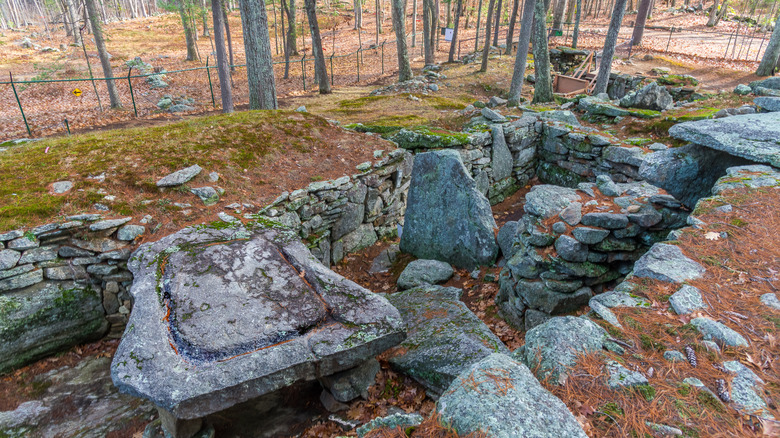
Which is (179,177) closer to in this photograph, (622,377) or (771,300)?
(622,377)

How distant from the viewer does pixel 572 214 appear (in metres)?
4.89

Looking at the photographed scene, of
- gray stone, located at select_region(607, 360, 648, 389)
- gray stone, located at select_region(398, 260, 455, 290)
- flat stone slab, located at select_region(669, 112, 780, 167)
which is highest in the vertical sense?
flat stone slab, located at select_region(669, 112, 780, 167)

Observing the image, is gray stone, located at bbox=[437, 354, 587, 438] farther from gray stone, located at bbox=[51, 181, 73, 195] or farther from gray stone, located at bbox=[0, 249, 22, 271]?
gray stone, located at bbox=[51, 181, 73, 195]

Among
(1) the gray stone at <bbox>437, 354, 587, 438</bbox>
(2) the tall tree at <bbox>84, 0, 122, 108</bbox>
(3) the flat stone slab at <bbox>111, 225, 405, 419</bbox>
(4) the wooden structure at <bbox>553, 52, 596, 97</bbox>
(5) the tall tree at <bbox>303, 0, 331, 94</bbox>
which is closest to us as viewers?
(1) the gray stone at <bbox>437, 354, 587, 438</bbox>

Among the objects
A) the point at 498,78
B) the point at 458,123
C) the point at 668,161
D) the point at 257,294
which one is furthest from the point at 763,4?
the point at 257,294

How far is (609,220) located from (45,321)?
21.7 feet

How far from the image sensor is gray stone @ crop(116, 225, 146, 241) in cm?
505

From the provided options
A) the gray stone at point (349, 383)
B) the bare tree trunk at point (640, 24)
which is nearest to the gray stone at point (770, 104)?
the gray stone at point (349, 383)

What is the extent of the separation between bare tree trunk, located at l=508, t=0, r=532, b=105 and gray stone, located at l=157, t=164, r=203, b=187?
31.9 ft

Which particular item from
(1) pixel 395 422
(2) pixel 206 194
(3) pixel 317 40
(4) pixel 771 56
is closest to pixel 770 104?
(1) pixel 395 422

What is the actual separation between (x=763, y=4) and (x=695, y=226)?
4345cm

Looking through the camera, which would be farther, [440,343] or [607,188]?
[607,188]

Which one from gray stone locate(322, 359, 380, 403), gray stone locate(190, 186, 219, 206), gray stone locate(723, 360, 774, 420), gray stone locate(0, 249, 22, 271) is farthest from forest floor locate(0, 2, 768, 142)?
gray stone locate(723, 360, 774, 420)

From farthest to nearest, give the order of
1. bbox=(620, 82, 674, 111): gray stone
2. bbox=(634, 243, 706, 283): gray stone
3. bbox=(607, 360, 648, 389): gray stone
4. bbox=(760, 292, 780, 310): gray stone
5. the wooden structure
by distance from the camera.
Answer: the wooden structure, bbox=(620, 82, 674, 111): gray stone, bbox=(634, 243, 706, 283): gray stone, bbox=(760, 292, 780, 310): gray stone, bbox=(607, 360, 648, 389): gray stone
